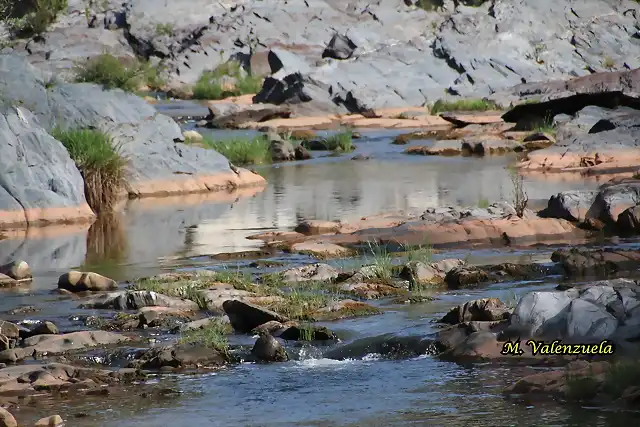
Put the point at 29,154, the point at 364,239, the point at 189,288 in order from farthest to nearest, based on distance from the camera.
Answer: the point at 29,154 < the point at 364,239 < the point at 189,288

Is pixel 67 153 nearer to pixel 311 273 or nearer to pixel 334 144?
pixel 311 273

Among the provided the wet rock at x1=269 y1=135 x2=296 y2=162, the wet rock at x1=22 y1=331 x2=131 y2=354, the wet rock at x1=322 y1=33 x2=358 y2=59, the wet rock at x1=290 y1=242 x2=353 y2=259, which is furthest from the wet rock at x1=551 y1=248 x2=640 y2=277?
the wet rock at x1=322 y1=33 x2=358 y2=59

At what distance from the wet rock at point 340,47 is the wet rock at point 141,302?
47303mm

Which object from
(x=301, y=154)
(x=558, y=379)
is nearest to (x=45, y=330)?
(x=558, y=379)

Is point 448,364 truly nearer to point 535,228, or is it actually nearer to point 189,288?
point 189,288

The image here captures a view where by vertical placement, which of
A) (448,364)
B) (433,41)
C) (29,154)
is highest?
(433,41)

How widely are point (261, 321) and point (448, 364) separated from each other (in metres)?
2.13

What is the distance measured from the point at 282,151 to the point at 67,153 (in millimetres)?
11174

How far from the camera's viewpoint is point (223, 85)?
60.4 metres

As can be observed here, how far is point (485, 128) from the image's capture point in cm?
3644

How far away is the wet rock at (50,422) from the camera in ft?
25.4

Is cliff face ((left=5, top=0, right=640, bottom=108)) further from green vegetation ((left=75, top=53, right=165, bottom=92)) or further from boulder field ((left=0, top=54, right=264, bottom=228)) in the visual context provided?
boulder field ((left=0, top=54, right=264, bottom=228))

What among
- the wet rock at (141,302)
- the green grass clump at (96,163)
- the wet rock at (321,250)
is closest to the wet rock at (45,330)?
the wet rock at (141,302)

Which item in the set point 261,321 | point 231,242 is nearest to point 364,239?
point 231,242
